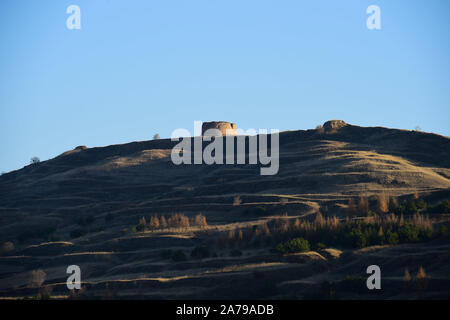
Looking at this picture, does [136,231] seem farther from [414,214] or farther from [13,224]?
[414,214]

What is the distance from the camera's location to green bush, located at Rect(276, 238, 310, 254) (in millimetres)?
34375

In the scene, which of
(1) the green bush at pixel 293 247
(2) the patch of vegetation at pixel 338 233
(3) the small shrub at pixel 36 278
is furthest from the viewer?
(3) the small shrub at pixel 36 278

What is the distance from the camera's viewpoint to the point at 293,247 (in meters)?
34.4

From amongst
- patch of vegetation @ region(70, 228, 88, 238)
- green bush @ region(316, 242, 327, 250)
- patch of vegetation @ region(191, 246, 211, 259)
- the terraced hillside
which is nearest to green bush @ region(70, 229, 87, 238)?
patch of vegetation @ region(70, 228, 88, 238)

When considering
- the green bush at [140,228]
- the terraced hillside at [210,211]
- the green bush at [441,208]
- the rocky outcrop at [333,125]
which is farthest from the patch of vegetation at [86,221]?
the rocky outcrop at [333,125]

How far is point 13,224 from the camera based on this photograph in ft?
172

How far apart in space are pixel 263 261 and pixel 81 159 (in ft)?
163

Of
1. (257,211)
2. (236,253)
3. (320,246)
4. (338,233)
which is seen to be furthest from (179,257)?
(257,211)

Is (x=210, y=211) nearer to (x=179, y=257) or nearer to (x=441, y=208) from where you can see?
(x=179, y=257)

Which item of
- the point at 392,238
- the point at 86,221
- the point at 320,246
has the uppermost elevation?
the point at 392,238

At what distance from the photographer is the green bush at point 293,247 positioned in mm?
34375

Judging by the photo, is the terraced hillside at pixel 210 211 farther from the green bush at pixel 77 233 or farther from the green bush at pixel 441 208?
the green bush at pixel 441 208

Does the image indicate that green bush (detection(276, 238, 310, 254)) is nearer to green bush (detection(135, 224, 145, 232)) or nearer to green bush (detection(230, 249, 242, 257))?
green bush (detection(230, 249, 242, 257))

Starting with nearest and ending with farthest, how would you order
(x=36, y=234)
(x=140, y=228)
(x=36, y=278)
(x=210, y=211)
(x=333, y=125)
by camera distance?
(x=36, y=278), (x=140, y=228), (x=210, y=211), (x=36, y=234), (x=333, y=125)
